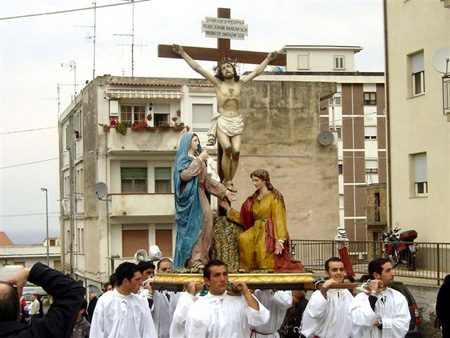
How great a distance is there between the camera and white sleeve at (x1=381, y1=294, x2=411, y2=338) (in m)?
9.17

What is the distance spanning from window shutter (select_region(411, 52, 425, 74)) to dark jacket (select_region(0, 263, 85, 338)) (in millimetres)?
19870

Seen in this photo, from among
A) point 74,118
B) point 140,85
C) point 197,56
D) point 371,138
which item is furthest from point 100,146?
point 197,56

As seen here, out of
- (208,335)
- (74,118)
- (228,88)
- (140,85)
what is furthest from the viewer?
(74,118)

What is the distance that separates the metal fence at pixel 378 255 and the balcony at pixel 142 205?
490 inches

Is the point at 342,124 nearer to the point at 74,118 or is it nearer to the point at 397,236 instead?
the point at 74,118

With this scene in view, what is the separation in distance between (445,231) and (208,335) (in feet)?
49.6

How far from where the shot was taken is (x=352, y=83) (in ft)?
184

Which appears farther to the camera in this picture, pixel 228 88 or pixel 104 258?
pixel 104 258

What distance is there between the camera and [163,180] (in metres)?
40.3

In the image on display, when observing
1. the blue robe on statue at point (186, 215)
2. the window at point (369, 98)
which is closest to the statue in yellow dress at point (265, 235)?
the blue robe on statue at point (186, 215)

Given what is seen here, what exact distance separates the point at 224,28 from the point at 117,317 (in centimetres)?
471

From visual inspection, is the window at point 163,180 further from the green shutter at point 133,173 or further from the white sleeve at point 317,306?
the white sleeve at point 317,306

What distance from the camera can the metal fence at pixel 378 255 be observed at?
20698mm

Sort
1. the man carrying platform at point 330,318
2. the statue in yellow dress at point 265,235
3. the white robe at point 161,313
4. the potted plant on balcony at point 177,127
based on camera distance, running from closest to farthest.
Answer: the man carrying platform at point 330,318 < the statue in yellow dress at point 265,235 < the white robe at point 161,313 < the potted plant on balcony at point 177,127
